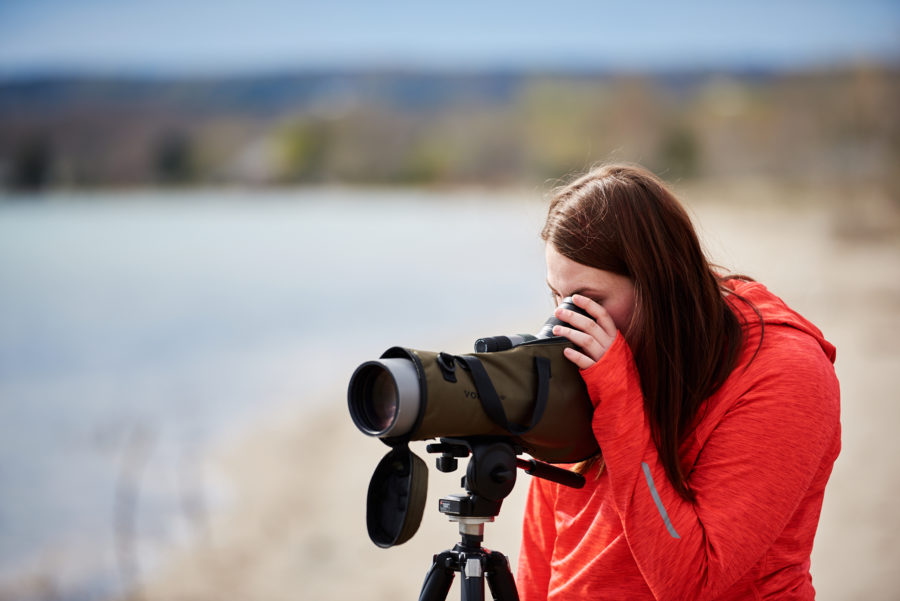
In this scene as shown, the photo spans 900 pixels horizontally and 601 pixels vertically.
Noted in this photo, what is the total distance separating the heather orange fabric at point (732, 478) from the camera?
1275mm

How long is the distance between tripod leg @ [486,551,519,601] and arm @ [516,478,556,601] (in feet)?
0.70

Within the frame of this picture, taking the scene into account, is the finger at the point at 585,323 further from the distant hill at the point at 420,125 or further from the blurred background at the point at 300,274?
the distant hill at the point at 420,125

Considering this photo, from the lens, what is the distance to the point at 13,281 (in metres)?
23.8

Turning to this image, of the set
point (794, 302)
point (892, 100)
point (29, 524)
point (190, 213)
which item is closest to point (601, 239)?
point (29, 524)

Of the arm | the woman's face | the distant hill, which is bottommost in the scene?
the arm

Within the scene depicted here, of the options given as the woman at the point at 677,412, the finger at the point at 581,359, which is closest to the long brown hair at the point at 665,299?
the woman at the point at 677,412

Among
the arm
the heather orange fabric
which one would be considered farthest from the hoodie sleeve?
the arm

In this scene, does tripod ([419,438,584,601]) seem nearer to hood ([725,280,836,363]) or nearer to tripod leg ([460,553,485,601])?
tripod leg ([460,553,485,601])

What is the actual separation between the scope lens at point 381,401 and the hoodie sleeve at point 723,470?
0.31 metres

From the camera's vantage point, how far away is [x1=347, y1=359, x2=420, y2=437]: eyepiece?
3.81 feet

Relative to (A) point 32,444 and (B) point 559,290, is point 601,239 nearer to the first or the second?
(B) point 559,290

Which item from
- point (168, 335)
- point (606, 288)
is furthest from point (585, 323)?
point (168, 335)

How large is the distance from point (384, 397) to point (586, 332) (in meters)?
0.35

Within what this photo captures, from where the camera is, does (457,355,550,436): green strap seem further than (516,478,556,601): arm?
No
